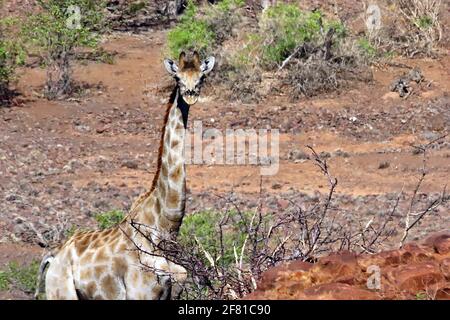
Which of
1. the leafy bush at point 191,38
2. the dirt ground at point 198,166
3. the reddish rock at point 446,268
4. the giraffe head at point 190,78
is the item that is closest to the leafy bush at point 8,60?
the dirt ground at point 198,166

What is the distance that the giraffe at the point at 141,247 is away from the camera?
6.43 meters

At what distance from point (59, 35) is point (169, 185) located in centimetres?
1073

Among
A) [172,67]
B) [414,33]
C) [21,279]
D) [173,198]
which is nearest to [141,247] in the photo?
[173,198]

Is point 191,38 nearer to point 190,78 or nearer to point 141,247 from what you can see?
point 190,78

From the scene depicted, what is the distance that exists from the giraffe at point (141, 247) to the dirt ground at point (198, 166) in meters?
2.89

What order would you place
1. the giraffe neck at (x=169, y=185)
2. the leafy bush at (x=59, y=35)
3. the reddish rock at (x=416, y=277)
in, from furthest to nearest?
the leafy bush at (x=59, y=35) → the giraffe neck at (x=169, y=185) → the reddish rock at (x=416, y=277)

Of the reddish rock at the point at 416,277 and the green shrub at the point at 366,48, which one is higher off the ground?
the green shrub at the point at 366,48

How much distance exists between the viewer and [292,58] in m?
17.4

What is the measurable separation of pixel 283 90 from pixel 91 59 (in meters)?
4.05

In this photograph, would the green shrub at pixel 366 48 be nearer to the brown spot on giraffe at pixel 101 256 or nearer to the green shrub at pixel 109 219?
the green shrub at pixel 109 219
